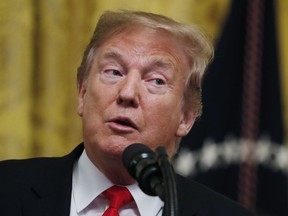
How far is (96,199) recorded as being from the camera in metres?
2.26

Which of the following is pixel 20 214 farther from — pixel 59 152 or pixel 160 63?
pixel 59 152

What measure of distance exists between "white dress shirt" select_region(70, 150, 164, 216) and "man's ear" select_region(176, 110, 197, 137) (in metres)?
0.21

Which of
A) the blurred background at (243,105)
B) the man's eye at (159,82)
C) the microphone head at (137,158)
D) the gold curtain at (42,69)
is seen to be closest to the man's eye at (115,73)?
the man's eye at (159,82)

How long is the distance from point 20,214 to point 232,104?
128 centimetres

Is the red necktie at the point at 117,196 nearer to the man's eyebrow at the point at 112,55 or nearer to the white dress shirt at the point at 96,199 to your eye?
the white dress shirt at the point at 96,199

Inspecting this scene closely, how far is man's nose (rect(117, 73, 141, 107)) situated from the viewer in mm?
2168

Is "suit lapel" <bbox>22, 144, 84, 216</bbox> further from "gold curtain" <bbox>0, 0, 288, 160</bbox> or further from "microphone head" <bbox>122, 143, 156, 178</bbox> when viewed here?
"gold curtain" <bbox>0, 0, 288, 160</bbox>

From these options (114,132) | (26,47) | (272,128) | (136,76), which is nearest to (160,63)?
(136,76)

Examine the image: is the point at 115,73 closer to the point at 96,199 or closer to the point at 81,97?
the point at 81,97

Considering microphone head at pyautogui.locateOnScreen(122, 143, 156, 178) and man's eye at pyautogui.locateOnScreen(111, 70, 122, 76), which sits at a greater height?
microphone head at pyautogui.locateOnScreen(122, 143, 156, 178)

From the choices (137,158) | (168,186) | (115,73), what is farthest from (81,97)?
(168,186)

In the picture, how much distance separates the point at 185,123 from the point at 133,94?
0.30 metres

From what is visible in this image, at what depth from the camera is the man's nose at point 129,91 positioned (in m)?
2.17

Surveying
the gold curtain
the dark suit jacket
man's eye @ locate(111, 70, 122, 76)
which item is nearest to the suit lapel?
the dark suit jacket
